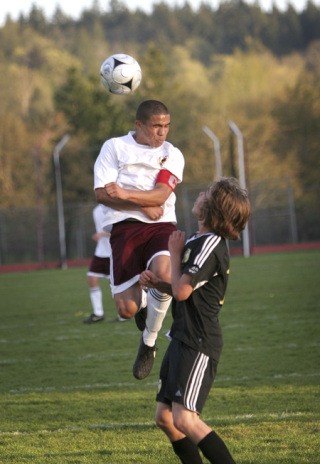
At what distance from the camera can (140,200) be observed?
7.71 m

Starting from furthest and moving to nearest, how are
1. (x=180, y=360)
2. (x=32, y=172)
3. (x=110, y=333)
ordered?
(x=32, y=172), (x=110, y=333), (x=180, y=360)

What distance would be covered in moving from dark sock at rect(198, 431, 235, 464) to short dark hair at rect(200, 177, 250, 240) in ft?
3.43

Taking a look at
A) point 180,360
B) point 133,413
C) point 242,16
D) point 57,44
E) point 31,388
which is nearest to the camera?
point 180,360

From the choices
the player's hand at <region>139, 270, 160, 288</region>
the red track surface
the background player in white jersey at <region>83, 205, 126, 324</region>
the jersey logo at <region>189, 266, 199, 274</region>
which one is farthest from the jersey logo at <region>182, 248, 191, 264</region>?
the red track surface

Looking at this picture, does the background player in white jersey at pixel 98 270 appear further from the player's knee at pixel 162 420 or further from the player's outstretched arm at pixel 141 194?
the player's knee at pixel 162 420

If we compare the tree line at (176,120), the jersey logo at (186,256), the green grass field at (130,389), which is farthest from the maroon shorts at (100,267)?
the tree line at (176,120)

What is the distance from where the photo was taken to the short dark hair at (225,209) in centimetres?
522

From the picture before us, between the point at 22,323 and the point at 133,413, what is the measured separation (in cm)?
793

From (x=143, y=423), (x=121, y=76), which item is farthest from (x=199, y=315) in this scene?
(x=121, y=76)

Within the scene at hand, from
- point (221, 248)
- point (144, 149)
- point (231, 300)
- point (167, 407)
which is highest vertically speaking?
point (144, 149)

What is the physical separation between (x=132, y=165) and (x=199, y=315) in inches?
113

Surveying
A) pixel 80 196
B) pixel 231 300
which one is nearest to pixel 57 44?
pixel 80 196

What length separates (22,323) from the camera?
51.0 feet

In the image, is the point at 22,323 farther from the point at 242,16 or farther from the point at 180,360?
the point at 242,16
